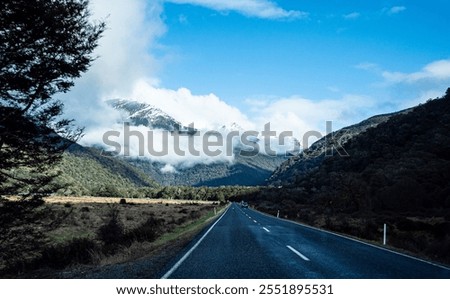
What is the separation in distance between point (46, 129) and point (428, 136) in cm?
8945

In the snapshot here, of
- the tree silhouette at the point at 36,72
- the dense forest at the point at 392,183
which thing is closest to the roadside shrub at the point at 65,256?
the tree silhouette at the point at 36,72

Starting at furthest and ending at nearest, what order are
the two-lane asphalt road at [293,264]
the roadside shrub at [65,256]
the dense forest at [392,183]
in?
the dense forest at [392,183] < the roadside shrub at [65,256] < the two-lane asphalt road at [293,264]

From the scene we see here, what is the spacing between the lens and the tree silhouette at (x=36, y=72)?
33.3 ft

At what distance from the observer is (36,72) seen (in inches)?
426

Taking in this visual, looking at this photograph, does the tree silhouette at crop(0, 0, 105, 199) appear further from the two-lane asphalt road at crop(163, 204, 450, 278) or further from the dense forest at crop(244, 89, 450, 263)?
the dense forest at crop(244, 89, 450, 263)

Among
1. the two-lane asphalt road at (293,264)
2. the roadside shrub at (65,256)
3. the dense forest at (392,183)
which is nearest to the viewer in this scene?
the two-lane asphalt road at (293,264)

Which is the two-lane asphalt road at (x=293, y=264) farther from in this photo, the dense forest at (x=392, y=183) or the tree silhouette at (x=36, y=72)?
the dense forest at (x=392, y=183)

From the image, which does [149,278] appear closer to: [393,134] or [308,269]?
[308,269]

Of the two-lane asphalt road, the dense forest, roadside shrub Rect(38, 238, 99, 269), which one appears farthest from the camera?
the dense forest

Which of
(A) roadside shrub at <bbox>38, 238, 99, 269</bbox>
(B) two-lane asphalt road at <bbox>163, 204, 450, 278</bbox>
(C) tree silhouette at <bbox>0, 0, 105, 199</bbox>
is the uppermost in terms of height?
(C) tree silhouette at <bbox>0, 0, 105, 199</bbox>

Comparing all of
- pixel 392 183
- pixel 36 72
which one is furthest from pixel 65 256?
pixel 392 183

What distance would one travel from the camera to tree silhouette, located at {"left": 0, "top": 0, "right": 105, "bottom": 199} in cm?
1015

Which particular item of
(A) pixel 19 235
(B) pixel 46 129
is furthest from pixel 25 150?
(A) pixel 19 235

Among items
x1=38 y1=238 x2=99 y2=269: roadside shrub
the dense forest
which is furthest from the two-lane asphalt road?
the dense forest
